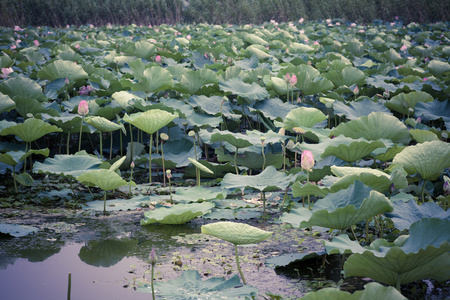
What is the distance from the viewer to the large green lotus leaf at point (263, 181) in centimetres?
209

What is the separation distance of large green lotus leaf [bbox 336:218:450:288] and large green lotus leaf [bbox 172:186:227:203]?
1.05 meters

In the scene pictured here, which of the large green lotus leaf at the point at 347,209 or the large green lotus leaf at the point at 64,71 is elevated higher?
the large green lotus leaf at the point at 64,71

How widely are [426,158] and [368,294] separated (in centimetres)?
111

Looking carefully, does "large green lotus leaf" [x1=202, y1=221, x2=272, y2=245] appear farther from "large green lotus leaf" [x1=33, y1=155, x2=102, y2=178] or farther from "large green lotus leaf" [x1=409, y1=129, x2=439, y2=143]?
"large green lotus leaf" [x1=409, y1=129, x2=439, y2=143]

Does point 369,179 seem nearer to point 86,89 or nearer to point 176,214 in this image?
point 176,214

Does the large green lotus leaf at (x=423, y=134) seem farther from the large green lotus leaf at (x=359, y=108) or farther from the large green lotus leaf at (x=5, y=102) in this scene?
the large green lotus leaf at (x=5, y=102)

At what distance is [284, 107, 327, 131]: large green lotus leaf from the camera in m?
2.69

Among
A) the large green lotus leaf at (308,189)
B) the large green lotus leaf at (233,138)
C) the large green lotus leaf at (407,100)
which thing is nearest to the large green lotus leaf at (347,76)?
the large green lotus leaf at (407,100)

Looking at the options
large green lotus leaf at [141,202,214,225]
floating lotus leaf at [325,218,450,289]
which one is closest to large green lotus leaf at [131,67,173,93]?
large green lotus leaf at [141,202,214,225]

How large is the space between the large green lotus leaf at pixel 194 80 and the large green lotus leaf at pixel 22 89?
1026 mm

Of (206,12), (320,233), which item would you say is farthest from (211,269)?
(206,12)

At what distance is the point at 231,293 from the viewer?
4.37ft

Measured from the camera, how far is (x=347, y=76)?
3889 millimetres

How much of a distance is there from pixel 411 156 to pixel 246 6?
12410mm
